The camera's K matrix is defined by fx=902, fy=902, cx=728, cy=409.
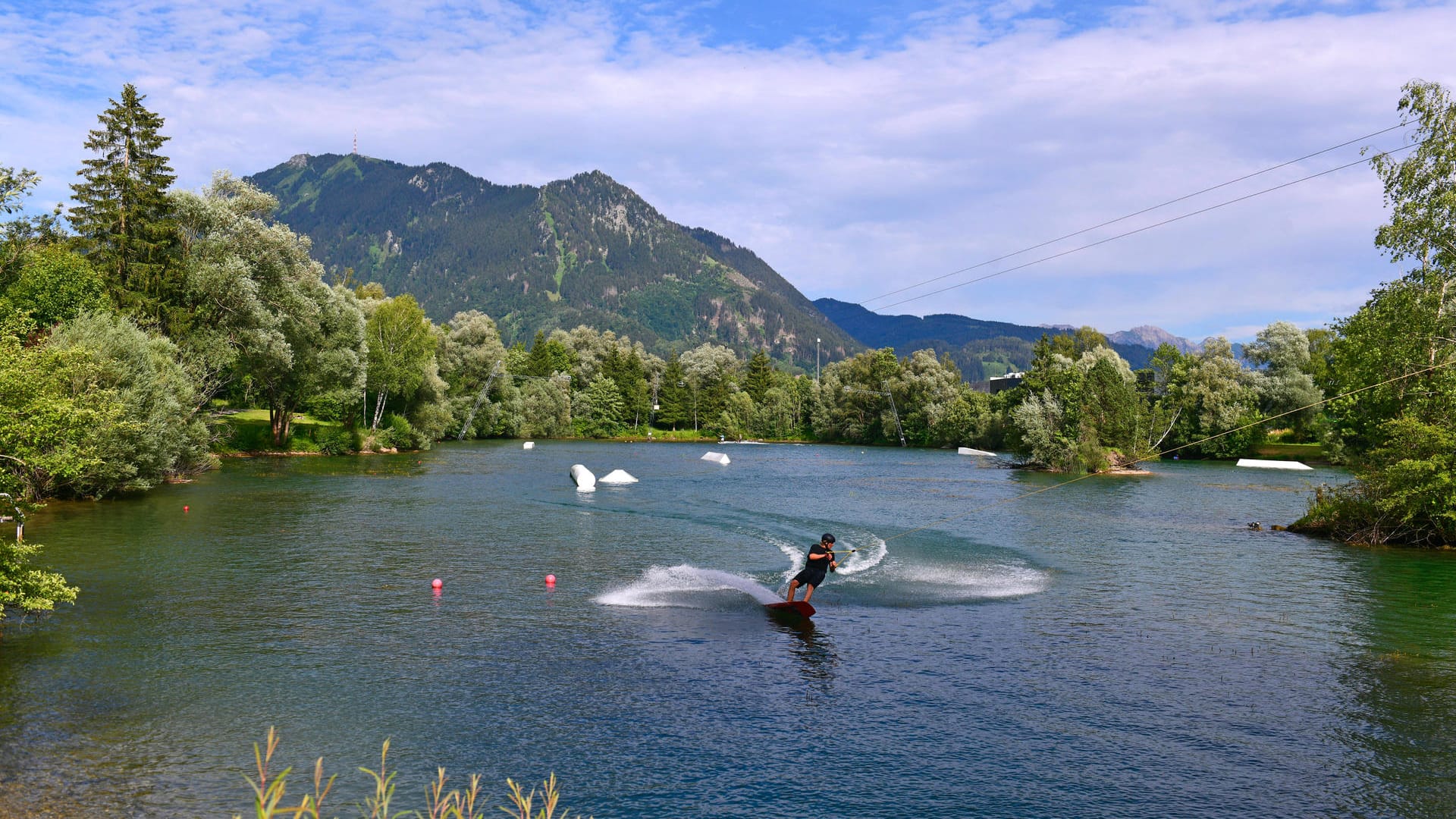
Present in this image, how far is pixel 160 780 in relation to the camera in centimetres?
1173

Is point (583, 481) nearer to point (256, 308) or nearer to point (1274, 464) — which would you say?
point (256, 308)

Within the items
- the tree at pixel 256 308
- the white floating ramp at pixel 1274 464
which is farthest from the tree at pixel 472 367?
the white floating ramp at pixel 1274 464

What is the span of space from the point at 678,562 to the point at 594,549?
3.96m

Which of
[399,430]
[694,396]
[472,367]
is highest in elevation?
[472,367]

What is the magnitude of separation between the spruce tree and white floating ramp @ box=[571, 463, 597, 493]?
25432mm

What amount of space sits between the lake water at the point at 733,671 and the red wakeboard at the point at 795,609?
580 mm

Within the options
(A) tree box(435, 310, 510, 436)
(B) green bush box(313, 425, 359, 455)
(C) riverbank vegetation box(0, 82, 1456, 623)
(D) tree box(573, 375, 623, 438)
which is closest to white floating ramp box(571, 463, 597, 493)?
(C) riverbank vegetation box(0, 82, 1456, 623)

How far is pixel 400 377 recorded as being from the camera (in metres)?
82.4

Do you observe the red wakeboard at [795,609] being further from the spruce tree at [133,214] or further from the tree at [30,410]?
the spruce tree at [133,214]

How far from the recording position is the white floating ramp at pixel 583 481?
5341cm

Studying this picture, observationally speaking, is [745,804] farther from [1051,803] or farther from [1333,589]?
[1333,589]

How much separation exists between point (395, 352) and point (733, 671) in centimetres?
7275

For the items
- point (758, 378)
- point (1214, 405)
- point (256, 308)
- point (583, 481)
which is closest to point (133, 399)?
point (256, 308)

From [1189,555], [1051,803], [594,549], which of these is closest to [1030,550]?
[1189,555]
